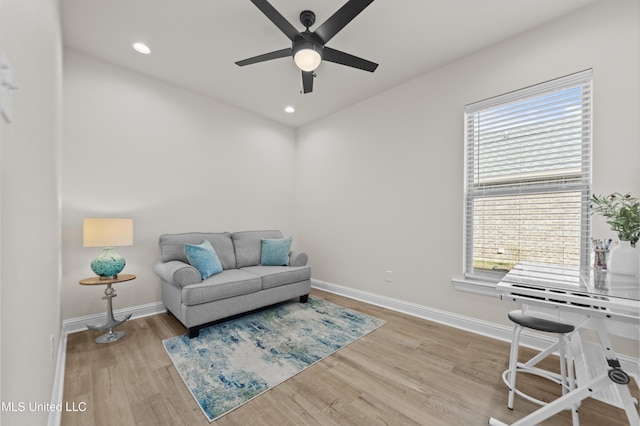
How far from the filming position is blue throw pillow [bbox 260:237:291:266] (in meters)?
3.80

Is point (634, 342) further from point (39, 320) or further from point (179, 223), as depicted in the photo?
point (179, 223)

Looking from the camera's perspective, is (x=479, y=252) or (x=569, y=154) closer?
(x=569, y=154)

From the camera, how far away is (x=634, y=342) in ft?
6.59

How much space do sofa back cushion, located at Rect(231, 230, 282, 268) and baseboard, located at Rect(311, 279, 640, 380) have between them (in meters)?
1.39

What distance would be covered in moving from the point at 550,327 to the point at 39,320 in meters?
2.70

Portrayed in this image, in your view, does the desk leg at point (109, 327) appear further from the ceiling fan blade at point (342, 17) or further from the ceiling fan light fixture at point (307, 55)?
the ceiling fan blade at point (342, 17)

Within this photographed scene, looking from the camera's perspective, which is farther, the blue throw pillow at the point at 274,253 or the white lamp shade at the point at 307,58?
the blue throw pillow at the point at 274,253

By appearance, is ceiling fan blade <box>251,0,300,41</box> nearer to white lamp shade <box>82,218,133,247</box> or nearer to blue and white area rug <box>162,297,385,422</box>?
white lamp shade <box>82,218,133,247</box>

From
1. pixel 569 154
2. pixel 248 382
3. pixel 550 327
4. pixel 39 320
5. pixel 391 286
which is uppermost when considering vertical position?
pixel 569 154

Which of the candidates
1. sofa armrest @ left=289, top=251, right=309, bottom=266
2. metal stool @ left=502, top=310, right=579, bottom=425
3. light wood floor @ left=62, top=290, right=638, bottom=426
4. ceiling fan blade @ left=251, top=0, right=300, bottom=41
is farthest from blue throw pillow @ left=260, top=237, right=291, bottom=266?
metal stool @ left=502, top=310, right=579, bottom=425

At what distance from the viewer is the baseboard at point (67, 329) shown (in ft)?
5.14

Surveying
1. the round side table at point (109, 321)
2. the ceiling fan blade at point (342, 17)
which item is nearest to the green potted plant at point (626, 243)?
the ceiling fan blade at point (342, 17)

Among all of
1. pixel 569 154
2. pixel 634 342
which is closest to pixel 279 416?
pixel 634 342

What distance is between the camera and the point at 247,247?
12.6ft
